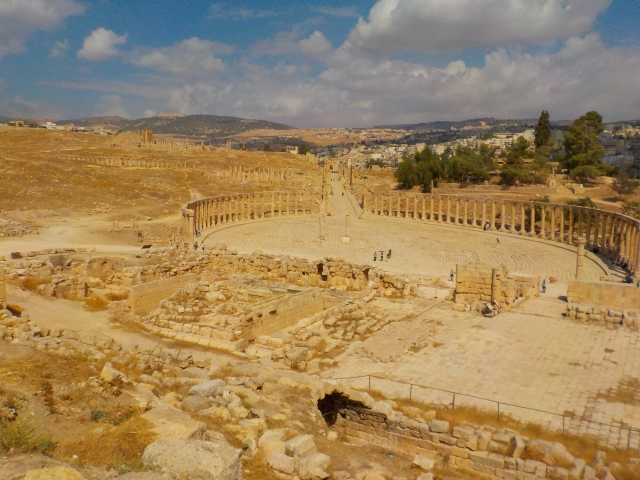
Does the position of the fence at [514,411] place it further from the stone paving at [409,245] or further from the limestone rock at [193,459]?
the stone paving at [409,245]

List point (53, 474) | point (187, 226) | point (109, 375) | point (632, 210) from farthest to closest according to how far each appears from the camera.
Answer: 1. point (632, 210)
2. point (187, 226)
3. point (109, 375)
4. point (53, 474)

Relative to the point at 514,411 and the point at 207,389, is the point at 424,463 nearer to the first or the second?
the point at 514,411

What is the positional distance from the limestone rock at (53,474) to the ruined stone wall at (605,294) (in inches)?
776

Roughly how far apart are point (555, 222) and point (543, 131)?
122 feet

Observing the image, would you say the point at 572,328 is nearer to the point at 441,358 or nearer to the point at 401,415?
the point at 441,358

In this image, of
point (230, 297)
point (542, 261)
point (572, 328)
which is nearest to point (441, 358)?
point (572, 328)

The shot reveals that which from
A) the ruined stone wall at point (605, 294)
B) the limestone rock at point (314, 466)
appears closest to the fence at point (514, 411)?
the limestone rock at point (314, 466)

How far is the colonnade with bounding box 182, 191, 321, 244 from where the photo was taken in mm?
46969

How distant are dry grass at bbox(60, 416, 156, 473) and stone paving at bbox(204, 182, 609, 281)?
2455 centimetres

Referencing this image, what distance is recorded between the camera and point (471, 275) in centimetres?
2142

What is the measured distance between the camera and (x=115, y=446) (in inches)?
281

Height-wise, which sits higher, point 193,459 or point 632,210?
point 193,459

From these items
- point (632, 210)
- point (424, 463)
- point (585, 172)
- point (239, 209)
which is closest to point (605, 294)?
point (424, 463)

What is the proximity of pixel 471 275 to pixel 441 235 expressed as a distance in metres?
28.0
